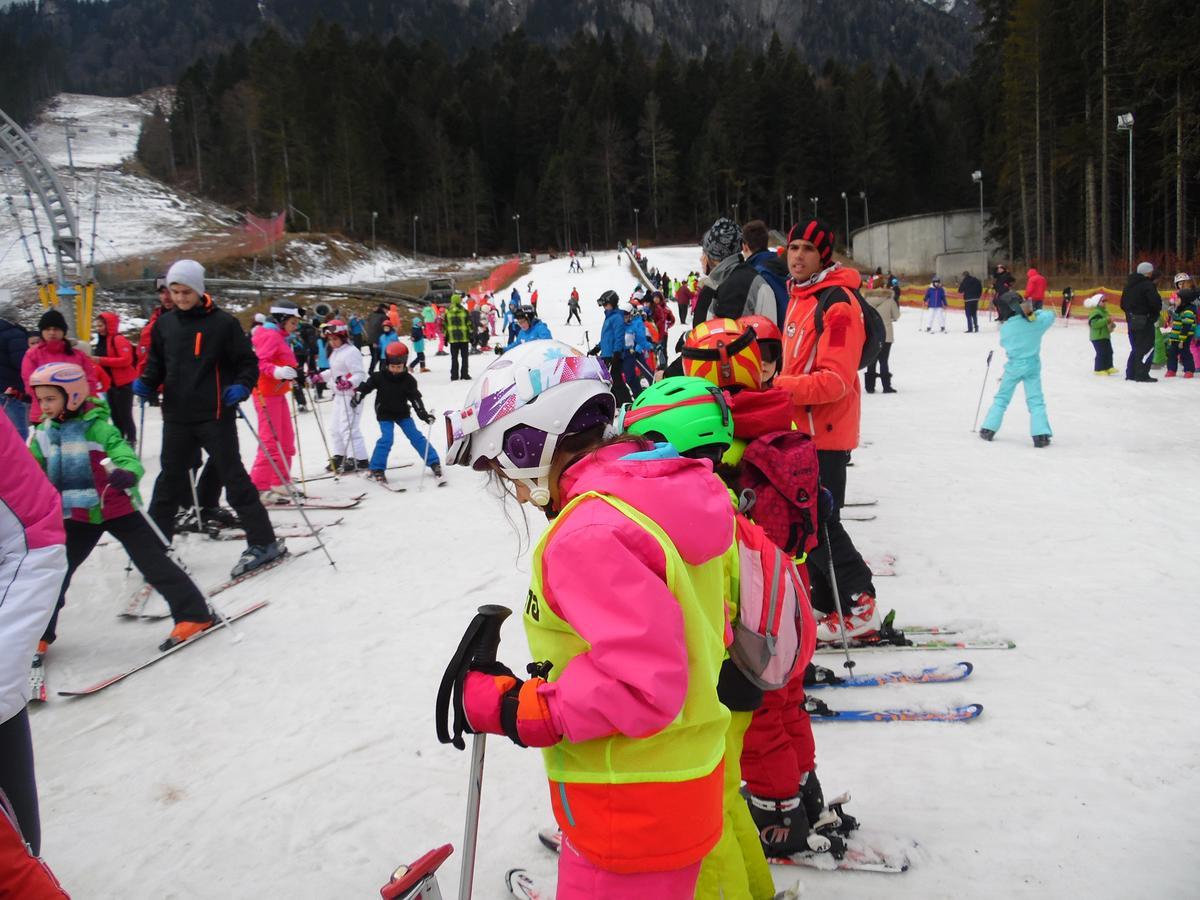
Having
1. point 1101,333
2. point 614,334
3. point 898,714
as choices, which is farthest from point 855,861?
point 1101,333

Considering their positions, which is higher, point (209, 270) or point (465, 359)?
point (209, 270)

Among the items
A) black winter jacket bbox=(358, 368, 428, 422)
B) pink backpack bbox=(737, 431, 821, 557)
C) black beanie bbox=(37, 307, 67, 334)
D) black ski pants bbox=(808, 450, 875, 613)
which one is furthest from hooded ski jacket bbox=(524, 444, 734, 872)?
black winter jacket bbox=(358, 368, 428, 422)

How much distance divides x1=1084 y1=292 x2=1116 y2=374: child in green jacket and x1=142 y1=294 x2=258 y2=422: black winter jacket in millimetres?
12448

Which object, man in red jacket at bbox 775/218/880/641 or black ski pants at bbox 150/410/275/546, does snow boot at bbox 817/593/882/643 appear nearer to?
man in red jacket at bbox 775/218/880/641

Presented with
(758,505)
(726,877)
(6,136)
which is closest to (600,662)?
(726,877)

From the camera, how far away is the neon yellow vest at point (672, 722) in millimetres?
1440

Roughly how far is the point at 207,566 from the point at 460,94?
9819 cm

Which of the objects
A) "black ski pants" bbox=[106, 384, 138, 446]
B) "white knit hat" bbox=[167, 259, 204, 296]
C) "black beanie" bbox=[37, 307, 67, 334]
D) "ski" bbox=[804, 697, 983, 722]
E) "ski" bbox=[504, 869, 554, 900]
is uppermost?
"white knit hat" bbox=[167, 259, 204, 296]

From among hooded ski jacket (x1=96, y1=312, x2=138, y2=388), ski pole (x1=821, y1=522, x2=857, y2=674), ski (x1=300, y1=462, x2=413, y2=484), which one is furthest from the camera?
ski (x1=300, y1=462, x2=413, y2=484)

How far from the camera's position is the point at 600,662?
136cm

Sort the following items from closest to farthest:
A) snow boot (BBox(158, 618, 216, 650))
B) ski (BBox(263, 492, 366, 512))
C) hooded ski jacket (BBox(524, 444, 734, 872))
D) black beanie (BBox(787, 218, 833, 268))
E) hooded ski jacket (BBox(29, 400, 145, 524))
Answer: hooded ski jacket (BBox(524, 444, 734, 872)) < black beanie (BBox(787, 218, 833, 268)) < hooded ski jacket (BBox(29, 400, 145, 524)) < snow boot (BBox(158, 618, 216, 650)) < ski (BBox(263, 492, 366, 512))

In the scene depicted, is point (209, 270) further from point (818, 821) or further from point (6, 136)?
point (818, 821)

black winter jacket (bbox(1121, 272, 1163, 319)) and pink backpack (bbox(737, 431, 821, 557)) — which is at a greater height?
black winter jacket (bbox(1121, 272, 1163, 319))

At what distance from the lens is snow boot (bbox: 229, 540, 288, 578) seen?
18.7 feet
